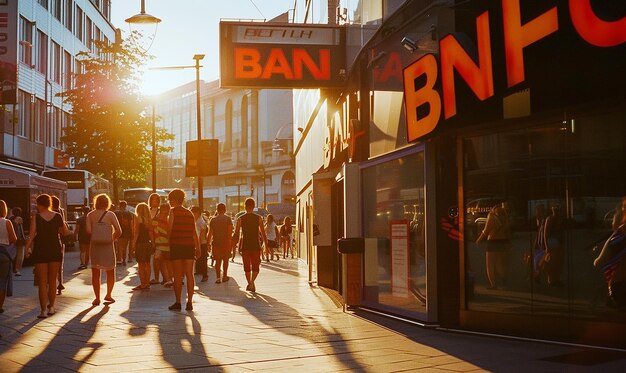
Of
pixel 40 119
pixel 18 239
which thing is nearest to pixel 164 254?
pixel 18 239

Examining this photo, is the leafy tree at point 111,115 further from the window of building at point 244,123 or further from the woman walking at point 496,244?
the window of building at point 244,123

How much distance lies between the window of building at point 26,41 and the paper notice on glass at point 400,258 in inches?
1499

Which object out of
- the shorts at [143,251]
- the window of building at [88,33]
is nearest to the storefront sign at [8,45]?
the shorts at [143,251]

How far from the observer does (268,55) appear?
53.4 feet

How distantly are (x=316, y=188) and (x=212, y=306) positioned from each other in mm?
4601

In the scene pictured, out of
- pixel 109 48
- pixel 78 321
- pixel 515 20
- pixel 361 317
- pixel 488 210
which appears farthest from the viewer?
pixel 109 48

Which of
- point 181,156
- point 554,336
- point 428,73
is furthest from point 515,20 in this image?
point 181,156

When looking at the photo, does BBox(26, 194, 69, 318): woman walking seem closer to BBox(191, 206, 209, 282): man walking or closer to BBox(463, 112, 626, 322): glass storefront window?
BBox(463, 112, 626, 322): glass storefront window

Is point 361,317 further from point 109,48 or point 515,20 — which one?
point 109,48

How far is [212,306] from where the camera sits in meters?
14.1

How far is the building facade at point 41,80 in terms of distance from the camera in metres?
46.8

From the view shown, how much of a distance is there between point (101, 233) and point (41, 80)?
131ft

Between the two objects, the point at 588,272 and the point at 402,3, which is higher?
the point at 402,3

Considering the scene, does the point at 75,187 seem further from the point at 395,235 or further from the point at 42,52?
the point at 395,235
